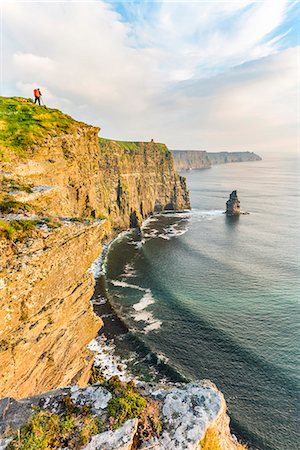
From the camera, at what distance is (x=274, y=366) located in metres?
28.9

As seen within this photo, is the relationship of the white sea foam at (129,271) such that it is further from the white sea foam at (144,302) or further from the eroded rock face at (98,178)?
the eroded rock face at (98,178)

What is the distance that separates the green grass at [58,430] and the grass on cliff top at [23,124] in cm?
1973

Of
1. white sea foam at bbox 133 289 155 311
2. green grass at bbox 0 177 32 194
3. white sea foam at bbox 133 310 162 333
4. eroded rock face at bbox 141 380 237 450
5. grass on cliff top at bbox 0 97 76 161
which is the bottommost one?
white sea foam at bbox 133 310 162 333

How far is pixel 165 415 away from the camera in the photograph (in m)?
7.32

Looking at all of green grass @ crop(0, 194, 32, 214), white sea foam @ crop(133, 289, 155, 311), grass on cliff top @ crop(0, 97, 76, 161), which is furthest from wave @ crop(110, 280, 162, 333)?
green grass @ crop(0, 194, 32, 214)

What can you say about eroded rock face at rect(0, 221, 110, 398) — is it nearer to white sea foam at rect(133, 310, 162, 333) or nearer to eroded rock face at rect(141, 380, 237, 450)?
eroded rock face at rect(141, 380, 237, 450)

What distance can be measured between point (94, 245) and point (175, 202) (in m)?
97.5

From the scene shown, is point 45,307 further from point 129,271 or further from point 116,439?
point 129,271

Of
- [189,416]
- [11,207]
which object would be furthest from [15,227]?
[189,416]

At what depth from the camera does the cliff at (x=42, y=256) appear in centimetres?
1183

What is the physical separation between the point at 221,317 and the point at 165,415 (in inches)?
1263

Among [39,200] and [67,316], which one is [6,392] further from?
[39,200]

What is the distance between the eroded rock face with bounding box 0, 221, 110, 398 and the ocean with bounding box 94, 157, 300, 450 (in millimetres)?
15205

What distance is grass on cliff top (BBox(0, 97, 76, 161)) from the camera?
23.3 meters
